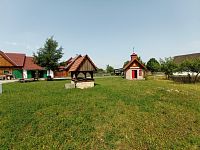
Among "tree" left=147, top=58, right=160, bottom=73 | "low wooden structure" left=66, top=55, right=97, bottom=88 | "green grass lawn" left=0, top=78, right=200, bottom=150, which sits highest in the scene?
"tree" left=147, top=58, right=160, bottom=73

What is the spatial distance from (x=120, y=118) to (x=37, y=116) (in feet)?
14.7

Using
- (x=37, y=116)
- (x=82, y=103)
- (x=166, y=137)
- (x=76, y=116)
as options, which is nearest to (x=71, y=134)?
(x=76, y=116)

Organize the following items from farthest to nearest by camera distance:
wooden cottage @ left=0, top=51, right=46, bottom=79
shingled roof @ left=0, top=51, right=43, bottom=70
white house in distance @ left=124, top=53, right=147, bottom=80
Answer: shingled roof @ left=0, top=51, right=43, bottom=70, wooden cottage @ left=0, top=51, right=46, bottom=79, white house in distance @ left=124, top=53, right=147, bottom=80

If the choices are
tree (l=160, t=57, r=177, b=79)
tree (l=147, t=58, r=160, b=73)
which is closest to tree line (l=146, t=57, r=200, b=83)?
tree (l=160, t=57, r=177, b=79)

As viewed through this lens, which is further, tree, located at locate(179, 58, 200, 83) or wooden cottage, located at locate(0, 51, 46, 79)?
wooden cottage, located at locate(0, 51, 46, 79)

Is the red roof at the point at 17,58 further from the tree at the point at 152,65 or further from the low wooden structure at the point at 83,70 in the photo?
the tree at the point at 152,65

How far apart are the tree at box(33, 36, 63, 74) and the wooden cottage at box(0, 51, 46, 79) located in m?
11.2

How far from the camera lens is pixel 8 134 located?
743cm

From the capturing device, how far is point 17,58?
44.6 meters

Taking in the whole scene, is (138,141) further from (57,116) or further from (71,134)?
(57,116)

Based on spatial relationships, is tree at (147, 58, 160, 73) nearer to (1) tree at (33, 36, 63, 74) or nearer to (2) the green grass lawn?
(1) tree at (33, 36, 63, 74)

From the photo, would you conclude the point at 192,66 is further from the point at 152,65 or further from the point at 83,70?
the point at 152,65

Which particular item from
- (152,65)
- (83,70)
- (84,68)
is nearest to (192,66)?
(84,68)

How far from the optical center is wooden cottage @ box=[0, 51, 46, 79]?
134 ft
